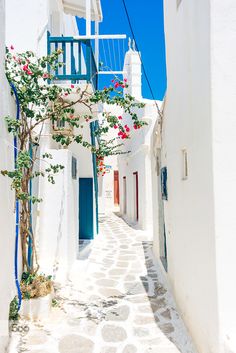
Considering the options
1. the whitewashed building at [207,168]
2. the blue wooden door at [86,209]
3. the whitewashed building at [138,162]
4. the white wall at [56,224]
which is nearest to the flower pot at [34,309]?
the white wall at [56,224]

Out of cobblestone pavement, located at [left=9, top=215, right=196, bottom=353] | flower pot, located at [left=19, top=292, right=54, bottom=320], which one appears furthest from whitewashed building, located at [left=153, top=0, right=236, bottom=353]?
flower pot, located at [left=19, top=292, right=54, bottom=320]

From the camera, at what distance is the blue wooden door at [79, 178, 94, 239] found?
11586mm

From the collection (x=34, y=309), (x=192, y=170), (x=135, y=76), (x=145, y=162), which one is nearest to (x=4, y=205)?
(x=34, y=309)

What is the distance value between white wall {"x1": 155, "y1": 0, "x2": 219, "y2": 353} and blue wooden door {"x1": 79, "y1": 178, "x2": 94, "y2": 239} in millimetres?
5883

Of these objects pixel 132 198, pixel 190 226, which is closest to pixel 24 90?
pixel 190 226

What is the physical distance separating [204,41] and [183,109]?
1.43 metres

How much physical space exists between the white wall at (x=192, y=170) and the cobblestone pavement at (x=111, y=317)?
0.46 metres

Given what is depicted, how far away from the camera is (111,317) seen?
204 inches

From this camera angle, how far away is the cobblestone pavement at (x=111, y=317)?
13.9 ft

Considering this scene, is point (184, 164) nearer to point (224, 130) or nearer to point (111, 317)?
point (224, 130)

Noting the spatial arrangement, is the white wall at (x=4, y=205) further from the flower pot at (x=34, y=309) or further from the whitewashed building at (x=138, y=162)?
the whitewashed building at (x=138, y=162)

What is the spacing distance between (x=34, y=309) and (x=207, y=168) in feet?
12.8

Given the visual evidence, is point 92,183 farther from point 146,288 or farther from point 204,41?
point 204,41

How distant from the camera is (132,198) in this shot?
56.5 feet
